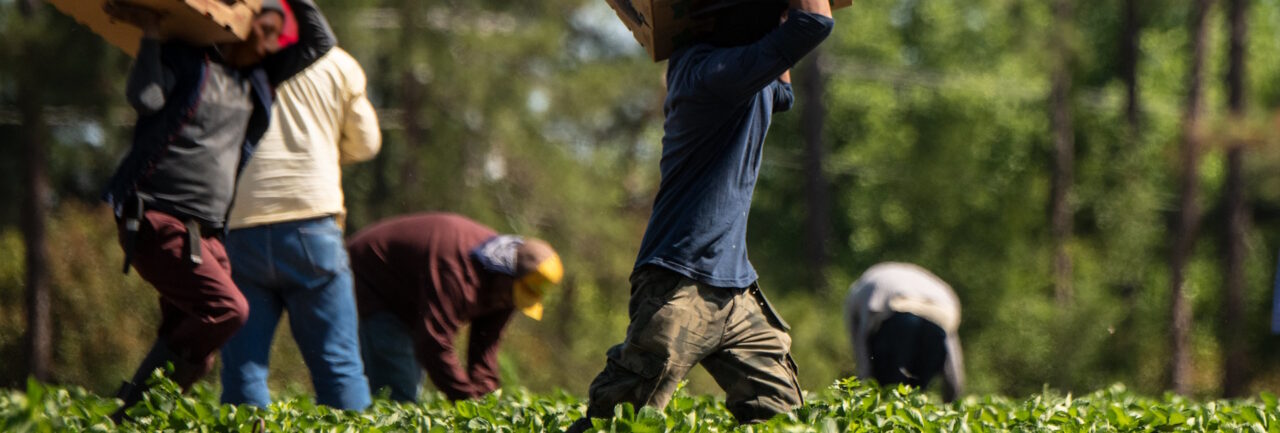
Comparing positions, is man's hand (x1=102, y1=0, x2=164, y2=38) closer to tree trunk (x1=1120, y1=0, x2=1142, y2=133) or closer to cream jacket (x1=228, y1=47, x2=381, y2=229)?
cream jacket (x1=228, y1=47, x2=381, y2=229)

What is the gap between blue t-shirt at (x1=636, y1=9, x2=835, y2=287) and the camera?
15.0ft

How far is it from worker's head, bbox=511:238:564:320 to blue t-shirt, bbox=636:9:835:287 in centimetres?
272

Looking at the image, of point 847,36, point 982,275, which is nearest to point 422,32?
point 982,275

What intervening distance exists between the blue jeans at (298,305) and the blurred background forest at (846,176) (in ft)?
16.9

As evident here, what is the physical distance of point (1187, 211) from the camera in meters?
Answer: 26.9

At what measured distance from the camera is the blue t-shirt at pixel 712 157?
4.59m

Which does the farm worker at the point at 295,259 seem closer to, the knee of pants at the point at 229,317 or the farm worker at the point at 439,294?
the knee of pants at the point at 229,317

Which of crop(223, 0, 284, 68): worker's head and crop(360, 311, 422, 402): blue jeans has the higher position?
crop(223, 0, 284, 68): worker's head

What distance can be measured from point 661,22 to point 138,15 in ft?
6.22

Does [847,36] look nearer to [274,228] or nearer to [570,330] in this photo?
[570,330]

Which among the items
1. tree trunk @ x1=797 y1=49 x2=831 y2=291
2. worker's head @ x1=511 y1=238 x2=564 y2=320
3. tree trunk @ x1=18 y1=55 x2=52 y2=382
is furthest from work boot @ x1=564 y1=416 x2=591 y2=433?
tree trunk @ x1=797 y1=49 x2=831 y2=291

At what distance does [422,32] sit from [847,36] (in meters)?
22.9

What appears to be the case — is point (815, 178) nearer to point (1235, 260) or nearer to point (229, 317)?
point (1235, 260)

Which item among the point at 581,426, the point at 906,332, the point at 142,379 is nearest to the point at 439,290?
the point at 142,379
